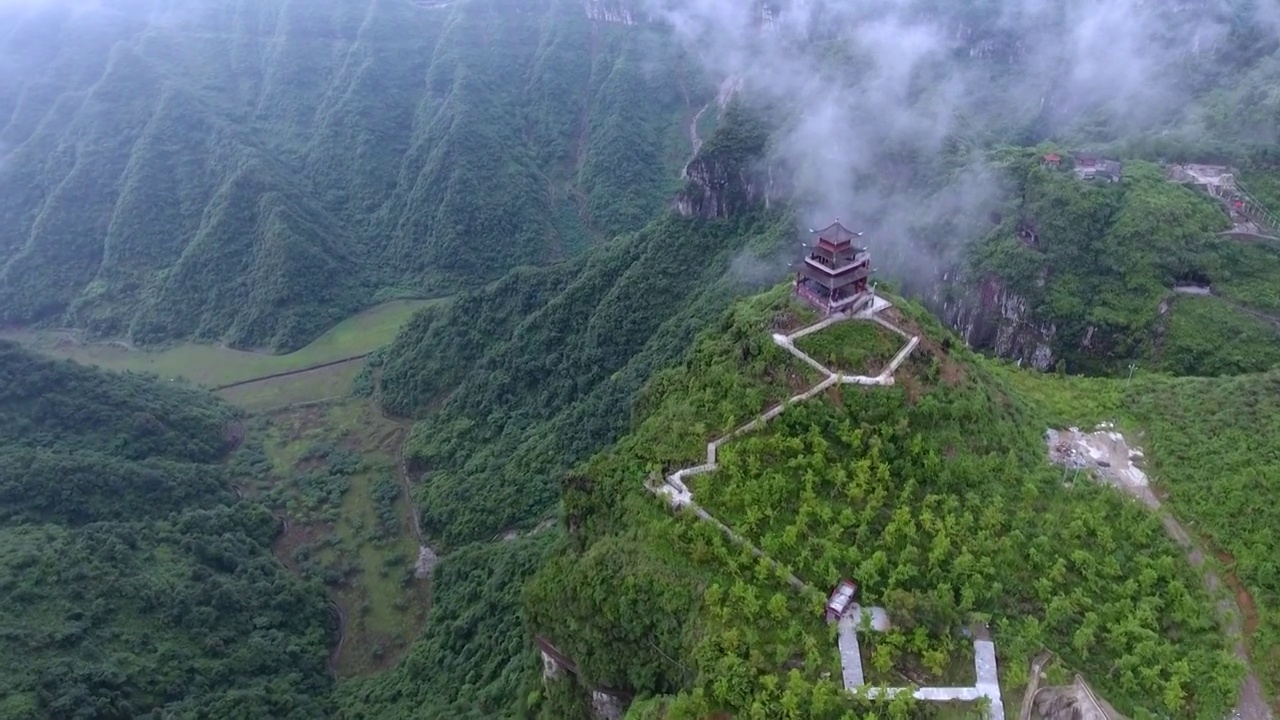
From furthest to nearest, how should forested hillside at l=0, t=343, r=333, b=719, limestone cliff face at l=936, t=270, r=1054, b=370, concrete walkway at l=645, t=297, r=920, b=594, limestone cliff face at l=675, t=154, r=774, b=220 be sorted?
limestone cliff face at l=675, t=154, r=774, b=220
limestone cliff face at l=936, t=270, r=1054, b=370
forested hillside at l=0, t=343, r=333, b=719
concrete walkway at l=645, t=297, r=920, b=594

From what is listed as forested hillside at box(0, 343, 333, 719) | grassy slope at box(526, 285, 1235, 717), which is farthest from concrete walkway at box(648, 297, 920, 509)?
forested hillside at box(0, 343, 333, 719)

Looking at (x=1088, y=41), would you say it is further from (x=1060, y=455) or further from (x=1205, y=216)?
(x=1060, y=455)

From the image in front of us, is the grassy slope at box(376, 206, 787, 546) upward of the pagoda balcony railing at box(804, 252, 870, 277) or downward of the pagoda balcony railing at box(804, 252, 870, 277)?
downward

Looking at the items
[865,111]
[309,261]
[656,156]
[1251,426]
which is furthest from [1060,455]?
[656,156]

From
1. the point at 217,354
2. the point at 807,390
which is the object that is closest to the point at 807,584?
the point at 807,390

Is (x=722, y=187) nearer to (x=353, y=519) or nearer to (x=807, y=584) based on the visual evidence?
(x=353, y=519)

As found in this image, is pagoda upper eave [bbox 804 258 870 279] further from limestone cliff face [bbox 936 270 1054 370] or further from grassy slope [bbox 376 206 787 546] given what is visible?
limestone cliff face [bbox 936 270 1054 370]

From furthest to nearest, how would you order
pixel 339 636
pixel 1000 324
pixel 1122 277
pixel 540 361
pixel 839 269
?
pixel 540 361
pixel 1000 324
pixel 1122 277
pixel 339 636
pixel 839 269

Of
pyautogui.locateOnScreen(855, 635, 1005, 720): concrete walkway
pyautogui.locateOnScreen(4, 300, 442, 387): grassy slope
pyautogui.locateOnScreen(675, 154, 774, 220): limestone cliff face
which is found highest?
pyautogui.locateOnScreen(855, 635, 1005, 720): concrete walkway
